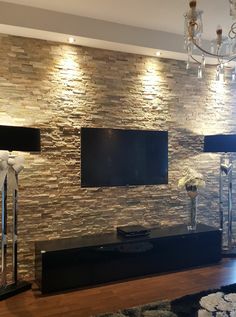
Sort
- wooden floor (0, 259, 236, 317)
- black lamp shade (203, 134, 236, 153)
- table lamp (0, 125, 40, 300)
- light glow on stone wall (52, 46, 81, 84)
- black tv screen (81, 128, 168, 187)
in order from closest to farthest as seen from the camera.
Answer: wooden floor (0, 259, 236, 317)
table lamp (0, 125, 40, 300)
light glow on stone wall (52, 46, 81, 84)
black tv screen (81, 128, 168, 187)
black lamp shade (203, 134, 236, 153)

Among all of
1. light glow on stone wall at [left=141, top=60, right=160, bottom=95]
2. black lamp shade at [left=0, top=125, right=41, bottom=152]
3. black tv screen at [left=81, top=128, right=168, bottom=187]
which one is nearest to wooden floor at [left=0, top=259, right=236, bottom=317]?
black tv screen at [left=81, top=128, right=168, bottom=187]

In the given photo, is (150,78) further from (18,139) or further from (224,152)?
(18,139)

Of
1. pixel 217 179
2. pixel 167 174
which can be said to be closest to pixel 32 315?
pixel 167 174

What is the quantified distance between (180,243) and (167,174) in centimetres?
94

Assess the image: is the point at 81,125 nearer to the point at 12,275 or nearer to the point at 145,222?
the point at 145,222

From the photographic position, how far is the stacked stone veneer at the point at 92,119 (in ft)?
12.2

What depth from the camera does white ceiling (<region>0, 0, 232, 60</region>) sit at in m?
3.35

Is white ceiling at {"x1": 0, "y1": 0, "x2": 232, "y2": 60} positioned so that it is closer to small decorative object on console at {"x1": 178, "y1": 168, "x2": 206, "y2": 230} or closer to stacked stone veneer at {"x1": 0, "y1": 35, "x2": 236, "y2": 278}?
stacked stone veneer at {"x1": 0, "y1": 35, "x2": 236, "y2": 278}

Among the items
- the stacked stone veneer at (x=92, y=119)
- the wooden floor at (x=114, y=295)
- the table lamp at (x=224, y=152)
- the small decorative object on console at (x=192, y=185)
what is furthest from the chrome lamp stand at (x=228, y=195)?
the wooden floor at (x=114, y=295)

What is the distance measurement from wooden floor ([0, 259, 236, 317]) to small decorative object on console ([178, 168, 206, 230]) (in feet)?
2.23

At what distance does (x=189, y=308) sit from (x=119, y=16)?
122 inches

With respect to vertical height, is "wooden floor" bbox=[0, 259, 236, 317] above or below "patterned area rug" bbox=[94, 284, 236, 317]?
below

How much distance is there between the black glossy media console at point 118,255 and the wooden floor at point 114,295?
0.40ft

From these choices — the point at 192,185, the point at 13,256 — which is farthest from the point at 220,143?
the point at 13,256
